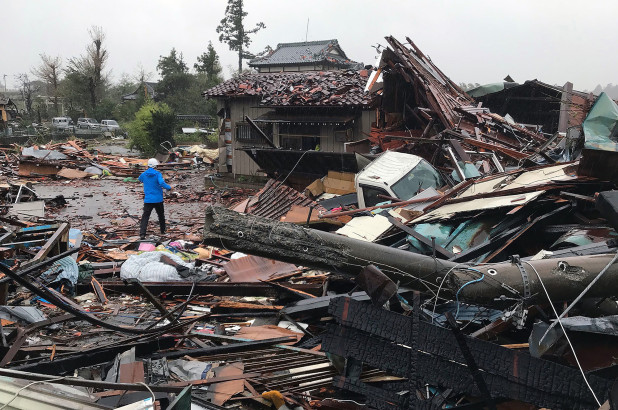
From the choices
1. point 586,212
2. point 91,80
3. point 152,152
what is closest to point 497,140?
point 586,212

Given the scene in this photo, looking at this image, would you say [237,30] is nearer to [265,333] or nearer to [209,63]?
[209,63]

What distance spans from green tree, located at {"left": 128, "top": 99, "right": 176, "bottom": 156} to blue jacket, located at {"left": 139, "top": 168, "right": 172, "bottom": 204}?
59.6 ft

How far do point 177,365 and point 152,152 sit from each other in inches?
992

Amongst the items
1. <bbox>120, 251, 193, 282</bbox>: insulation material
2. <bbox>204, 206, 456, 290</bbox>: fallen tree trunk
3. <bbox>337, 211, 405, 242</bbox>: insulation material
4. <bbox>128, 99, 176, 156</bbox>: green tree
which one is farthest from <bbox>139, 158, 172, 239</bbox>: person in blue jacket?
<bbox>128, 99, 176, 156</bbox>: green tree

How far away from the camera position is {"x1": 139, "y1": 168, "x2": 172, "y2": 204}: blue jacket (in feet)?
32.9

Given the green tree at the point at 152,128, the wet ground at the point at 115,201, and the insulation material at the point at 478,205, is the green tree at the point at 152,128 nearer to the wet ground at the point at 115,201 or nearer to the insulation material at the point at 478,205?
the wet ground at the point at 115,201

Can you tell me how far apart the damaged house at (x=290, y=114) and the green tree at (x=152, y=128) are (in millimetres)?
8800

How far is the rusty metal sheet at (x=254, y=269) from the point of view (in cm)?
665

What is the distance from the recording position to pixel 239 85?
62.5 feet

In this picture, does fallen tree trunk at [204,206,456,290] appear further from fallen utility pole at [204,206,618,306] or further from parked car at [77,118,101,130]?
parked car at [77,118,101,130]

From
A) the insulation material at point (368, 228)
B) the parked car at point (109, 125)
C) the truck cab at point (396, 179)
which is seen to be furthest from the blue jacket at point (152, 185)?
the parked car at point (109, 125)

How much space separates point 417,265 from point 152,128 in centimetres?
2657

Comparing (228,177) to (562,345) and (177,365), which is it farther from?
(562,345)

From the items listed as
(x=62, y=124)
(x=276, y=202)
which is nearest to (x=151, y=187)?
(x=276, y=202)
